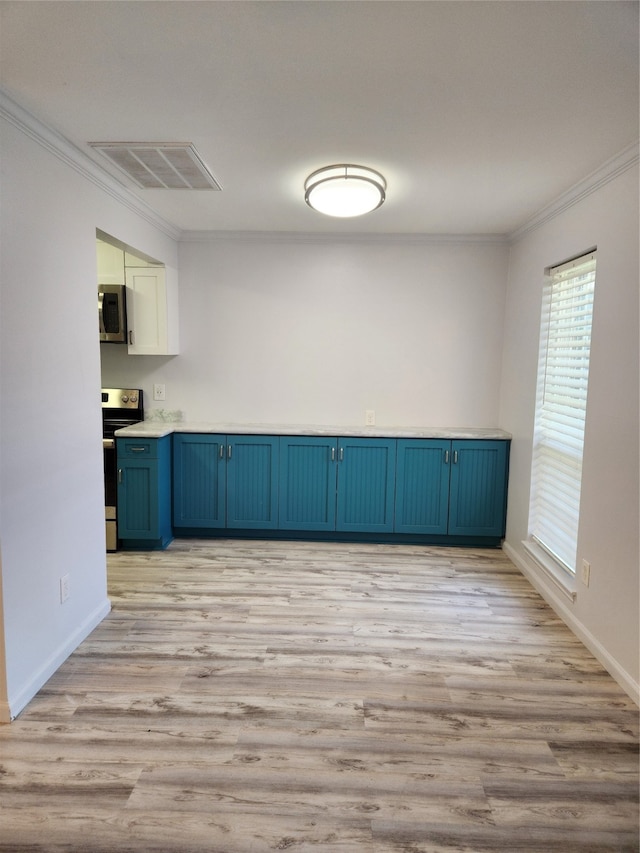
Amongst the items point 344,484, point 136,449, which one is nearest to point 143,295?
point 136,449

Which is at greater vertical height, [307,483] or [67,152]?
[67,152]

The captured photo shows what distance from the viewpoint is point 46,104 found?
6.60 ft

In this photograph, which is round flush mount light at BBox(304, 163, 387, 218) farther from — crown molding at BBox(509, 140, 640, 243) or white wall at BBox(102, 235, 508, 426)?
white wall at BBox(102, 235, 508, 426)

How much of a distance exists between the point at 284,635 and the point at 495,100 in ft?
8.60

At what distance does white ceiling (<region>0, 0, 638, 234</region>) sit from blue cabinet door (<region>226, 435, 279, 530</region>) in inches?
74.6

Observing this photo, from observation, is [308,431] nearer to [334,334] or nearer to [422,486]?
[334,334]

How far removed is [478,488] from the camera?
3.94 metres

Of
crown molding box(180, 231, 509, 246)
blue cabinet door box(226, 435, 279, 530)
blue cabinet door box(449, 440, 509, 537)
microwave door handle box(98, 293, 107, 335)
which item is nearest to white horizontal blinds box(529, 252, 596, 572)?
blue cabinet door box(449, 440, 509, 537)

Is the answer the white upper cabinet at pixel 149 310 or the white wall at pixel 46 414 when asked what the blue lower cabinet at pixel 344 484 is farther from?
the white wall at pixel 46 414

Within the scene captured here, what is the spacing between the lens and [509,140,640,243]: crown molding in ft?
7.61

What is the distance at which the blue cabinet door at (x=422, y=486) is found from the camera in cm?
392

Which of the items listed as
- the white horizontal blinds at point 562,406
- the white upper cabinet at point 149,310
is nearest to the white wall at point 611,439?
the white horizontal blinds at point 562,406

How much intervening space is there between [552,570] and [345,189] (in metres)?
2.53

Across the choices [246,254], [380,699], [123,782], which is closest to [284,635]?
[380,699]
